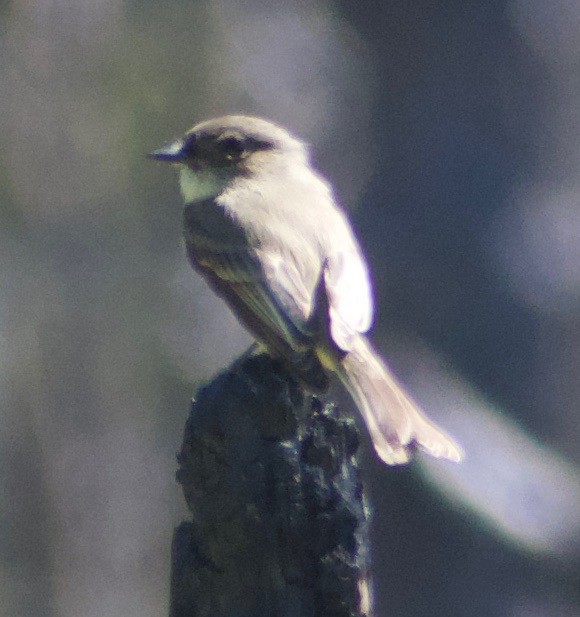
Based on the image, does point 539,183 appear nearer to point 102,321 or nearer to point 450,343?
point 450,343

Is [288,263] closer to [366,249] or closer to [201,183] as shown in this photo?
[201,183]

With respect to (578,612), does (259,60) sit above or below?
above

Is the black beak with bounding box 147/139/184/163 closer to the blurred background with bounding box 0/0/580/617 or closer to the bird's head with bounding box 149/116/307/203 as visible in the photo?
the bird's head with bounding box 149/116/307/203

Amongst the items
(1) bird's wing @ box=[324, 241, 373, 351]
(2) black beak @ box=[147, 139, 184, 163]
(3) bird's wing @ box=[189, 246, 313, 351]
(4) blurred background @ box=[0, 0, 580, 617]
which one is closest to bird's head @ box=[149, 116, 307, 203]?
(2) black beak @ box=[147, 139, 184, 163]

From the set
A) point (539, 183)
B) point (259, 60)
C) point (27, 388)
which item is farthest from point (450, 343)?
point (27, 388)

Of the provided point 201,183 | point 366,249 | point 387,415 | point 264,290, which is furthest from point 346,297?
point 366,249

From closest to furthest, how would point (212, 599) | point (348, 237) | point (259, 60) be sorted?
point (212, 599), point (348, 237), point (259, 60)
